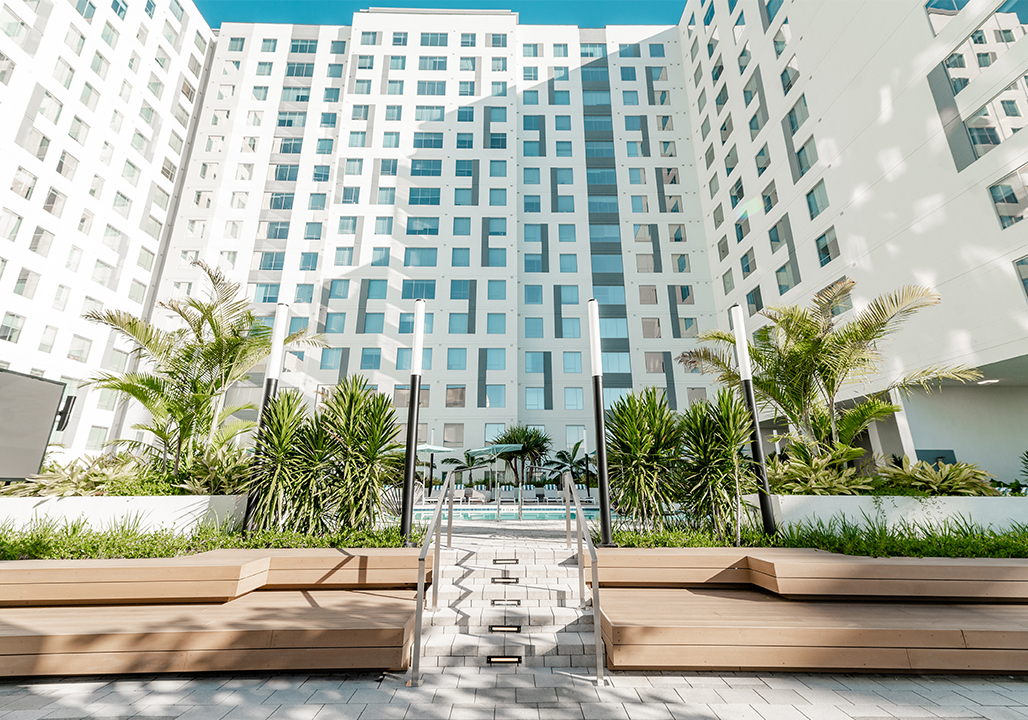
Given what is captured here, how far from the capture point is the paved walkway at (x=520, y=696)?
10.2 ft

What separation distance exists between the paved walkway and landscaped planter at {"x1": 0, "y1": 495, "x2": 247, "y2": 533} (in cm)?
243

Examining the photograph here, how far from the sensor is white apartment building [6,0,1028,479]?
13.7 m

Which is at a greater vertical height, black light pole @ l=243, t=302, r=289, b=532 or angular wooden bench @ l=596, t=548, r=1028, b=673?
black light pole @ l=243, t=302, r=289, b=532

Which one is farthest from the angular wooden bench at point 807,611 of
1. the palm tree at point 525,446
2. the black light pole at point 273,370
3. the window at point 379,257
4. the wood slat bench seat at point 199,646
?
the window at point 379,257

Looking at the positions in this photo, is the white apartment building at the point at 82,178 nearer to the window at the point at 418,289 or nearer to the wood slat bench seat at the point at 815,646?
the window at the point at 418,289

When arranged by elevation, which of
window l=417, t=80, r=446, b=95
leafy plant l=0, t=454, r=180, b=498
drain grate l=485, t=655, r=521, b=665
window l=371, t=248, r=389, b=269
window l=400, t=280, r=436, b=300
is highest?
window l=417, t=80, r=446, b=95

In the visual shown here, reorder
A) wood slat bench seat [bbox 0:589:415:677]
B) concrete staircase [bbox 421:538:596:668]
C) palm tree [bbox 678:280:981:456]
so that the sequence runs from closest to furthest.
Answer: wood slat bench seat [bbox 0:589:415:677] < concrete staircase [bbox 421:538:596:668] < palm tree [bbox 678:280:981:456]

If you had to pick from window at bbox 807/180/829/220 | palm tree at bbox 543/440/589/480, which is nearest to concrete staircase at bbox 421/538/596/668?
palm tree at bbox 543/440/589/480

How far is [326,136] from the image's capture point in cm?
3250

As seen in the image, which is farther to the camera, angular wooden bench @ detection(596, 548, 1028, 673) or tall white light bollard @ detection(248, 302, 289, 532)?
tall white light bollard @ detection(248, 302, 289, 532)

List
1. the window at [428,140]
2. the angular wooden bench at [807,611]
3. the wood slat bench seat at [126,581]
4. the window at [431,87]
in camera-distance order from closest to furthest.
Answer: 1. the angular wooden bench at [807,611]
2. the wood slat bench seat at [126,581]
3. the window at [428,140]
4. the window at [431,87]

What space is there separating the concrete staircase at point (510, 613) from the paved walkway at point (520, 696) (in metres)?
0.16

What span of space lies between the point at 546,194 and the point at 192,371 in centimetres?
2681

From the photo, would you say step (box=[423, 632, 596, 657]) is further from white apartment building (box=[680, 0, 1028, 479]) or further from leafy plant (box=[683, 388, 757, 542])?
white apartment building (box=[680, 0, 1028, 479])
